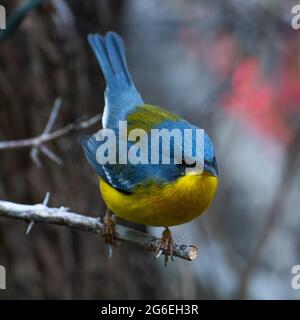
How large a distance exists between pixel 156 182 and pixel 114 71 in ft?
4.22

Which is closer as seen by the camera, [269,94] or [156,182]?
[156,182]

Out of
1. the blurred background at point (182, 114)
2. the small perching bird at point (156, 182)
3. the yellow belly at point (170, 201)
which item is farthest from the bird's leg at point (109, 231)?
the blurred background at point (182, 114)

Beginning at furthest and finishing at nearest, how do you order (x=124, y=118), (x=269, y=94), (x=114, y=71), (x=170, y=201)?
(x=269, y=94), (x=114, y=71), (x=124, y=118), (x=170, y=201)

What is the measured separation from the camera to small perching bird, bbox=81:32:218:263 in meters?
3.08

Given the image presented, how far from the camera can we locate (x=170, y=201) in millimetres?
3137

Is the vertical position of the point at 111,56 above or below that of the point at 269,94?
below

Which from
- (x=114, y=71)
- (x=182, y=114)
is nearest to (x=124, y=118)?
(x=114, y=71)

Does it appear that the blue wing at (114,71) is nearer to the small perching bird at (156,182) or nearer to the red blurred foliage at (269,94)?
the small perching bird at (156,182)

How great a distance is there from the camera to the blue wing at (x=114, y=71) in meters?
4.09

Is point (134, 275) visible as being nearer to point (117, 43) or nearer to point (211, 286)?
point (211, 286)

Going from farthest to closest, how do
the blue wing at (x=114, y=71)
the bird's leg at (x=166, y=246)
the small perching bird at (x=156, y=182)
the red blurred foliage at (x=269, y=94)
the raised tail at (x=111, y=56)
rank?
the red blurred foliage at (x=269, y=94)
the raised tail at (x=111, y=56)
the blue wing at (x=114, y=71)
the bird's leg at (x=166, y=246)
the small perching bird at (x=156, y=182)

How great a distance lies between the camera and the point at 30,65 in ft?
14.6

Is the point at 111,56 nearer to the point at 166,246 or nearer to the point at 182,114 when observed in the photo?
the point at 166,246

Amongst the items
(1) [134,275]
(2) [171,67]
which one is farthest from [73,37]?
(2) [171,67]
